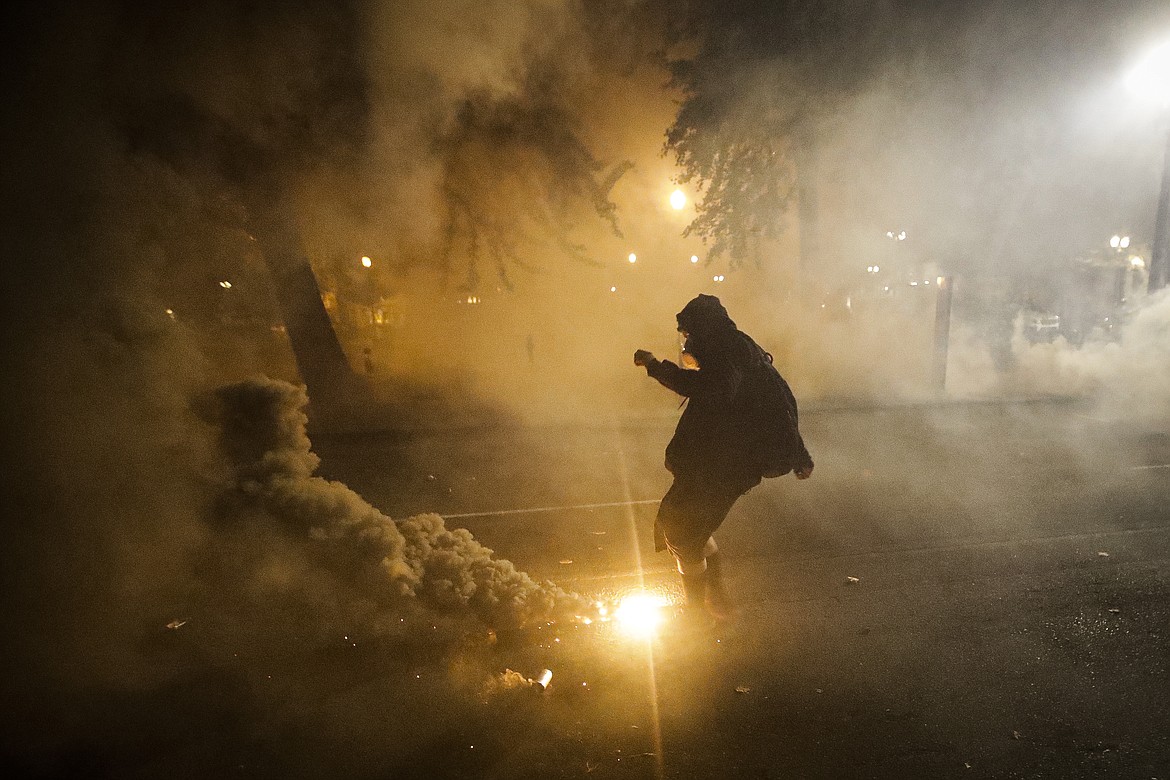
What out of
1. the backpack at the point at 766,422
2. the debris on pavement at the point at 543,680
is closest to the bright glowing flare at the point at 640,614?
the debris on pavement at the point at 543,680

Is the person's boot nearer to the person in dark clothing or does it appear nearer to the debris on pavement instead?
the person in dark clothing

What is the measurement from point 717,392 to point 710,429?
0.19 meters

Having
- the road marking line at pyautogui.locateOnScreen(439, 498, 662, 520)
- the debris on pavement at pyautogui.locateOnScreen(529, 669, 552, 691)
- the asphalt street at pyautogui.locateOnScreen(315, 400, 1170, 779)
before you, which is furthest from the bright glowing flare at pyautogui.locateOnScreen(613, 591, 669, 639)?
the road marking line at pyautogui.locateOnScreen(439, 498, 662, 520)

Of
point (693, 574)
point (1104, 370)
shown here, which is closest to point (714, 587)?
point (693, 574)

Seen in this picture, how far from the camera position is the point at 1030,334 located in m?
16.1

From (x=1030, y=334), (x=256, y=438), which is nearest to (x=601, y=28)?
(x=256, y=438)

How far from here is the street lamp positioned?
8.98 metres

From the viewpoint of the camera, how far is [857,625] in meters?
3.05

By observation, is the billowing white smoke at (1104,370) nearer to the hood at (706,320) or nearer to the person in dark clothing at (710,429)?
the person in dark clothing at (710,429)

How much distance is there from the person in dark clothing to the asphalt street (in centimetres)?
55

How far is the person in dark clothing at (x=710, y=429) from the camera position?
2.81 m

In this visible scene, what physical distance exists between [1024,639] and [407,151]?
4604mm

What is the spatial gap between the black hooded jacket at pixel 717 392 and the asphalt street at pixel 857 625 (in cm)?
81

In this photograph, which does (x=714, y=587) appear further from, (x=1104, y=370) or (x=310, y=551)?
(x=1104, y=370)
